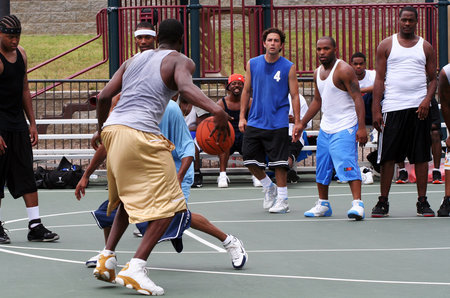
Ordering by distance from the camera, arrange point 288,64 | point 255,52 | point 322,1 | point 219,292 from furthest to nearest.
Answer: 1. point 322,1
2. point 255,52
3. point 288,64
4. point 219,292

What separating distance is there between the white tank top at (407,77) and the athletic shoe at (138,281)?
185 inches

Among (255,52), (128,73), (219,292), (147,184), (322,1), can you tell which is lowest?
(219,292)

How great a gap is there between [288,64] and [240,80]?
2967mm

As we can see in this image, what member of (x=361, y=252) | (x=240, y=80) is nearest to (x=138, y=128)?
(x=361, y=252)

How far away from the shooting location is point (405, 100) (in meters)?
9.97

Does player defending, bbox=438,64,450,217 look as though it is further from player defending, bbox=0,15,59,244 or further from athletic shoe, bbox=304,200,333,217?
player defending, bbox=0,15,59,244

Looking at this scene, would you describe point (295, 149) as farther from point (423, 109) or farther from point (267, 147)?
point (423, 109)

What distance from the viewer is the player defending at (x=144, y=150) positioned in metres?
6.11

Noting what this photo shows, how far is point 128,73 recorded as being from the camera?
6.40 metres

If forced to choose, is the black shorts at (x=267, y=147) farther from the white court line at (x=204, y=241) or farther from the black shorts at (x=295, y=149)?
the black shorts at (x=295, y=149)

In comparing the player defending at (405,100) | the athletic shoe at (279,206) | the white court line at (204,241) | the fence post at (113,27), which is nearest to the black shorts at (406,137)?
the player defending at (405,100)

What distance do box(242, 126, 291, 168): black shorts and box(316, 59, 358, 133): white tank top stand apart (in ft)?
3.01

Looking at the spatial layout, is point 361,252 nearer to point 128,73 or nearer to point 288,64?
point 128,73

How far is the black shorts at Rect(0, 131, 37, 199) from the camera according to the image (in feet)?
28.5
